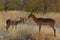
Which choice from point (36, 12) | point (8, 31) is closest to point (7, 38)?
point (8, 31)

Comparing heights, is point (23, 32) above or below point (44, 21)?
below

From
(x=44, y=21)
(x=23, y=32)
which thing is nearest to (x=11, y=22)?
(x=23, y=32)

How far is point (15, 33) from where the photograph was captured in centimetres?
206

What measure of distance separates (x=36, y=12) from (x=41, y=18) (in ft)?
0.24

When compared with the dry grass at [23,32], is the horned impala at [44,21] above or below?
above

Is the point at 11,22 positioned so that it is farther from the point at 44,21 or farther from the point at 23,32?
the point at 44,21

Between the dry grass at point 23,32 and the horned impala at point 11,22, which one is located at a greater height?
the horned impala at point 11,22

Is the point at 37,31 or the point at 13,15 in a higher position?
the point at 13,15

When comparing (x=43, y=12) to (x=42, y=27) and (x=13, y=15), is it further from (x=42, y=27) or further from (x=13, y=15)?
(x=13, y=15)

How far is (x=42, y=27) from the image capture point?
6.78 ft

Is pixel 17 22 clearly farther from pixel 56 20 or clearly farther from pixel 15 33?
pixel 56 20

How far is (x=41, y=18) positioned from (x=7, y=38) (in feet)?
1.19

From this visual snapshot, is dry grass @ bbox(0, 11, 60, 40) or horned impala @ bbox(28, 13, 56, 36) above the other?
horned impala @ bbox(28, 13, 56, 36)

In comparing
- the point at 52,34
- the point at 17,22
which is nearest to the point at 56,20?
the point at 52,34
